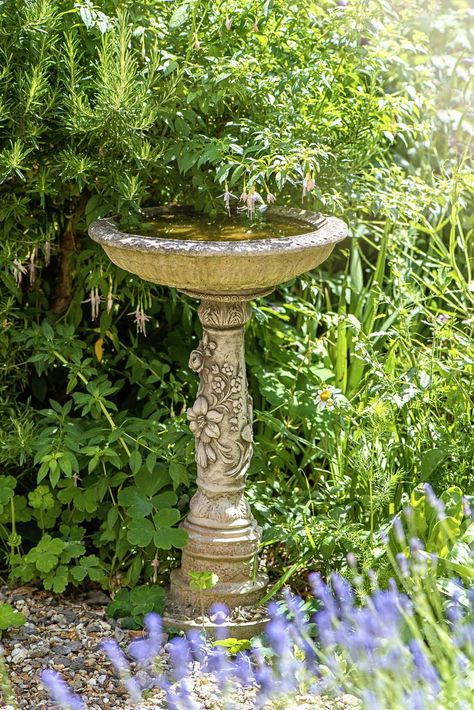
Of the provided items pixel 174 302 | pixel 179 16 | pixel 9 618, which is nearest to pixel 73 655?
pixel 9 618

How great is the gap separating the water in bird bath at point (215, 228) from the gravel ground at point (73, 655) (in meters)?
1.31

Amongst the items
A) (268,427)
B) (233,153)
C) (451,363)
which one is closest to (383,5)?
(233,153)

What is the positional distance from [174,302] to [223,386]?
22.9 inches

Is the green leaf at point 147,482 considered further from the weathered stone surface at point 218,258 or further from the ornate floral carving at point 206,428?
the weathered stone surface at point 218,258

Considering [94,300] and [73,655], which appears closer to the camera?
[73,655]

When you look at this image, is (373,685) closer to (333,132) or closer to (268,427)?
(268,427)

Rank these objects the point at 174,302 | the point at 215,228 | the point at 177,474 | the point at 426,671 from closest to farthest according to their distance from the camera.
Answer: the point at 426,671
the point at 215,228
the point at 177,474
the point at 174,302

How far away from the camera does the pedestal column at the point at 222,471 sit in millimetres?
3244

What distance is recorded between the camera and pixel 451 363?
3.45 metres

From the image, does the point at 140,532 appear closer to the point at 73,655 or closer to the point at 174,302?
the point at 73,655

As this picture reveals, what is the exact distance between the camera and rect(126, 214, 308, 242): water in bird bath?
122 inches

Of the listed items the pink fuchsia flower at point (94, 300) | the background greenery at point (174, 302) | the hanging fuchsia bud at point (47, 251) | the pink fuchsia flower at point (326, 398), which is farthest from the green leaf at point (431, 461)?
the hanging fuchsia bud at point (47, 251)

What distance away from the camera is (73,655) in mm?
3168

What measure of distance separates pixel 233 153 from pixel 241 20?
0.43 metres
